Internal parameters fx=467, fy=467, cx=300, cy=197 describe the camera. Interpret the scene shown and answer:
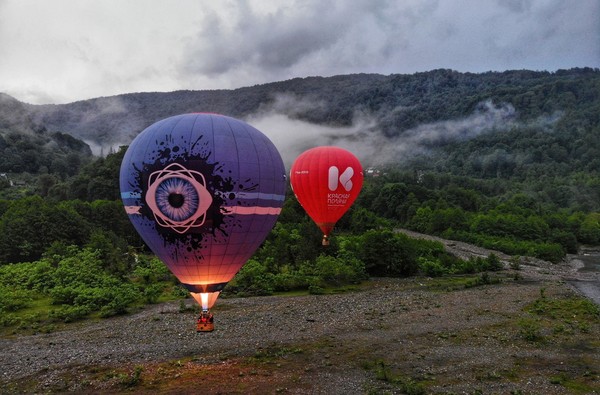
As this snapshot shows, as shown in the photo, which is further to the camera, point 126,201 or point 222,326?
point 222,326

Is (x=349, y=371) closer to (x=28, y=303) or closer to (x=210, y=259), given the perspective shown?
(x=210, y=259)

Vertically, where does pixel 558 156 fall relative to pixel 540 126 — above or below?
below

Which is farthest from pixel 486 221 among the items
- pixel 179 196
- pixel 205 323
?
pixel 179 196

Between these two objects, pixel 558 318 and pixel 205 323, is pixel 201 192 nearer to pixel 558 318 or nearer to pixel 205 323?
pixel 205 323

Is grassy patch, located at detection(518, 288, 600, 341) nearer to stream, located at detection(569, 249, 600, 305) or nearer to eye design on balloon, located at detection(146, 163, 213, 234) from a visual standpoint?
stream, located at detection(569, 249, 600, 305)

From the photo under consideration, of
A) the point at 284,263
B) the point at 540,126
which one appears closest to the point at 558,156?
the point at 540,126

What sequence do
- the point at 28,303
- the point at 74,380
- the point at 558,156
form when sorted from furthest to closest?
the point at 558,156
the point at 28,303
the point at 74,380
